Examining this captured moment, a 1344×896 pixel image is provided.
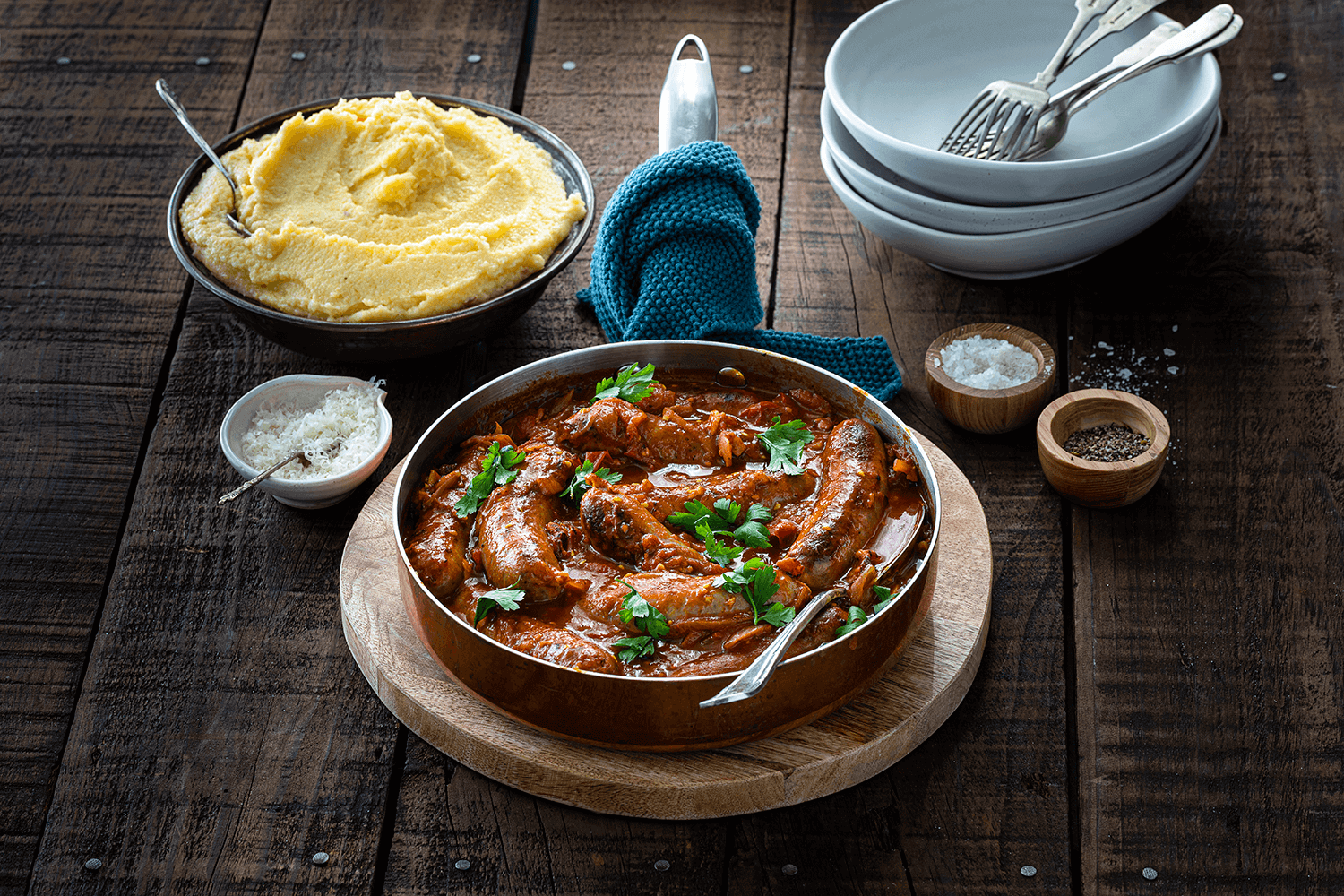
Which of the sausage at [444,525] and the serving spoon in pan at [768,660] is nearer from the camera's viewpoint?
the serving spoon in pan at [768,660]

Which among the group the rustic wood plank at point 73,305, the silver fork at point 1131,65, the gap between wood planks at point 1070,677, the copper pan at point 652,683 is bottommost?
the gap between wood planks at point 1070,677

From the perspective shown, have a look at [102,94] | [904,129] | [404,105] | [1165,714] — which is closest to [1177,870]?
[1165,714]

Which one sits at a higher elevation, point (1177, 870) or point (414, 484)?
point (414, 484)

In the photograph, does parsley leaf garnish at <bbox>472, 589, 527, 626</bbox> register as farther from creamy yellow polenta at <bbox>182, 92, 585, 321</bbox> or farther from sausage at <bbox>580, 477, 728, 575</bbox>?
creamy yellow polenta at <bbox>182, 92, 585, 321</bbox>

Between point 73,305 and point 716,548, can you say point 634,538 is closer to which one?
point 716,548

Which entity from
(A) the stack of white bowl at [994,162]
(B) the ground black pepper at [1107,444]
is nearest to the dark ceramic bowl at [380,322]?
(A) the stack of white bowl at [994,162]

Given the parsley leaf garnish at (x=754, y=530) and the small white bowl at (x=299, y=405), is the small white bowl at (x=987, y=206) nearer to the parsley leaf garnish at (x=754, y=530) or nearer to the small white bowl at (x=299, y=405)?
the parsley leaf garnish at (x=754, y=530)

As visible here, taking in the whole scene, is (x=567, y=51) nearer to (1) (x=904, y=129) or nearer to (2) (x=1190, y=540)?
(1) (x=904, y=129)
